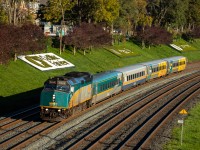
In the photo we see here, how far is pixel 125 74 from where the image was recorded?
44.3 meters

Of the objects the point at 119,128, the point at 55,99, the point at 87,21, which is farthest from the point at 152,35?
the point at 55,99

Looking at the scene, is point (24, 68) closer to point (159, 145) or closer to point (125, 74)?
point (125, 74)

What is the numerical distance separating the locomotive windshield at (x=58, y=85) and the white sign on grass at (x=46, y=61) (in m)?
22.1

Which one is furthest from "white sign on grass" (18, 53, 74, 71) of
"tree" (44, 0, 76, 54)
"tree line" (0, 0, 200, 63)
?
"tree" (44, 0, 76, 54)

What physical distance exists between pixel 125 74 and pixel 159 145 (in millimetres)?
20631

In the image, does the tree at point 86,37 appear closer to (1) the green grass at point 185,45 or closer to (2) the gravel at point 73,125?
(2) the gravel at point 73,125

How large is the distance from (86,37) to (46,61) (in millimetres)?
10398

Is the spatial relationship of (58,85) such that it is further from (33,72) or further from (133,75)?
(33,72)

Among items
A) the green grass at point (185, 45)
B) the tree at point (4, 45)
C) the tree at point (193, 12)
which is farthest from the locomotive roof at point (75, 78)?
the tree at point (193, 12)

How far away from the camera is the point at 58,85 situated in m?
28.7

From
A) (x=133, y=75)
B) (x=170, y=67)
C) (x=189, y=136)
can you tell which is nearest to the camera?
(x=189, y=136)

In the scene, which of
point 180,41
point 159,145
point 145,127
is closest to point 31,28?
point 145,127

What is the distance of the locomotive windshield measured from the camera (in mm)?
28577

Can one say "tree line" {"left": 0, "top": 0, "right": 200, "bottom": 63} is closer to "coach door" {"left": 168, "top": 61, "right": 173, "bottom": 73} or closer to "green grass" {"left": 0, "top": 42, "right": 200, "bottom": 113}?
"green grass" {"left": 0, "top": 42, "right": 200, "bottom": 113}
